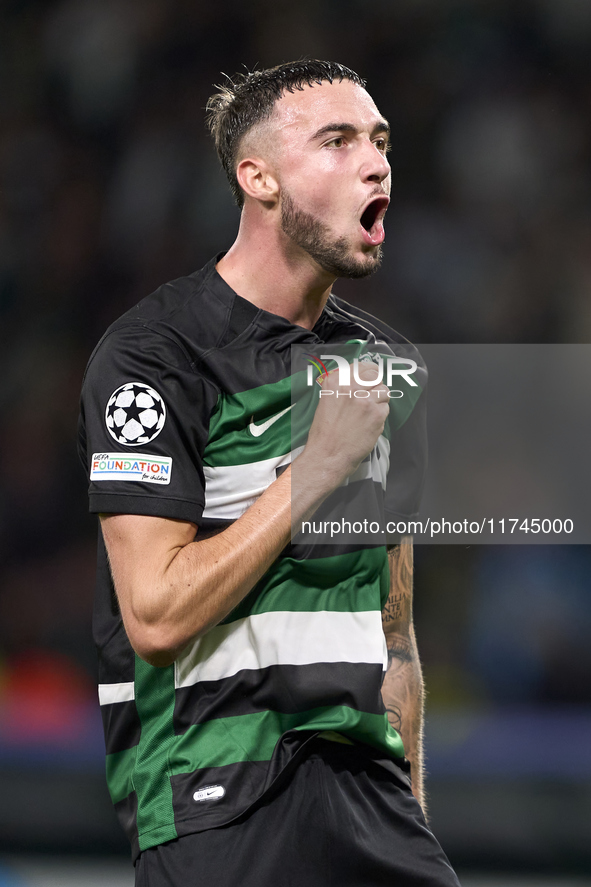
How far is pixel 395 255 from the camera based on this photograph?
3.28m

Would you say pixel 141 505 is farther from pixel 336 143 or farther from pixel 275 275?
pixel 336 143

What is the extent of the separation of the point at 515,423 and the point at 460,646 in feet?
2.59

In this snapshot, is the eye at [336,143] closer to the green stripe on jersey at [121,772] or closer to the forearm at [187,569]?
the forearm at [187,569]

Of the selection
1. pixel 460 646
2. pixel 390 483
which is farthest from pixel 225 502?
pixel 460 646

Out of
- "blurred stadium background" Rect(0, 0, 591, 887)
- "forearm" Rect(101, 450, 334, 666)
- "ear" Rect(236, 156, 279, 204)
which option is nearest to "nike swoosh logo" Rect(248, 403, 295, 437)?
"forearm" Rect(101, 450, 334, 666)

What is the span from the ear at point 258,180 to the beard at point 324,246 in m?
0.04

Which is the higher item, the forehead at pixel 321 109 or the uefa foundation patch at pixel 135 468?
the forehead at pixel 321 109

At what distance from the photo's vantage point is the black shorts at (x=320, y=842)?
1.09 m

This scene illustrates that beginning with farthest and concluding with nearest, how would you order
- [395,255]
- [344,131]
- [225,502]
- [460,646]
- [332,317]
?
[395,255], [460,646], [332,317], [344,131], [225,502]

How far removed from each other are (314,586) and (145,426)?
1.00ft

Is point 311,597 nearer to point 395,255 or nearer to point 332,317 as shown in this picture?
point 332,317

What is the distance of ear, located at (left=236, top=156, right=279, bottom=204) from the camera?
53.2 inches

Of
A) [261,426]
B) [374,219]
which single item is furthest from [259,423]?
[374,219]

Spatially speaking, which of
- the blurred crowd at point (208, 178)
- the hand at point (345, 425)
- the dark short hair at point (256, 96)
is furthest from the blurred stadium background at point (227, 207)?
the hand at point (345, 425)
